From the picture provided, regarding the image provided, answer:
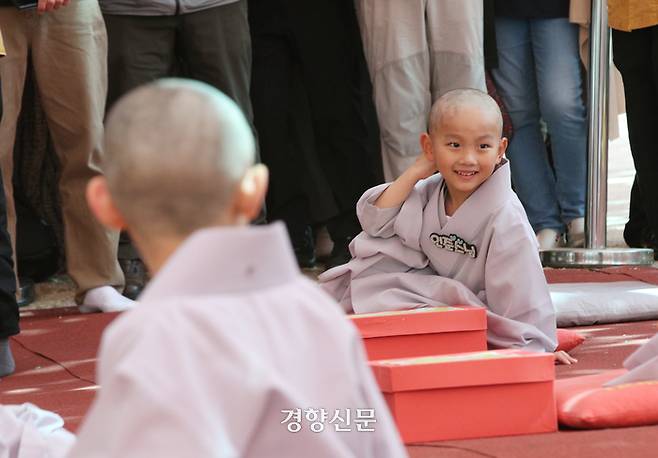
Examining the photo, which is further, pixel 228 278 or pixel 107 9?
pixel 107 9

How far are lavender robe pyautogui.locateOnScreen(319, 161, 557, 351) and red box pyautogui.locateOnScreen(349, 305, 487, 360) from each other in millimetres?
120

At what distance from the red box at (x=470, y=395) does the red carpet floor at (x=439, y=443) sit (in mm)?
35

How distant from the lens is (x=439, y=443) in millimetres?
2086

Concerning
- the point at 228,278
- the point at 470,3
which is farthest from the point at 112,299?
the point at 228,278

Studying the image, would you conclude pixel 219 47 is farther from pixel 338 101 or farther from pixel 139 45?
pixel 338 101

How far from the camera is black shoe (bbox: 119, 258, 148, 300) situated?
3.82 metres

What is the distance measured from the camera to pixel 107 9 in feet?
12.2

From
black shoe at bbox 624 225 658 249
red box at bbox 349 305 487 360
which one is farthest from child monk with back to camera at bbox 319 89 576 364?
black shoe at bbox 624 225 658 249

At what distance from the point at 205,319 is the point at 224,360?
0.04 m

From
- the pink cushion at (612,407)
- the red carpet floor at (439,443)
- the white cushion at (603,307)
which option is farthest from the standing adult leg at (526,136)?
the pink cushion at (612,407)

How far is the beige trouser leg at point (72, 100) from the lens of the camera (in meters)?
3.44

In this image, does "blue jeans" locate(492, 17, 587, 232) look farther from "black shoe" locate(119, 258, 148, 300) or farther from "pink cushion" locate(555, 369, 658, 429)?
"pink cushion" locate(555, 369, 658, 429)

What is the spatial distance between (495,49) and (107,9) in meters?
1.40

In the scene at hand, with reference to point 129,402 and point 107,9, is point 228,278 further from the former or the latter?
point 107,9
